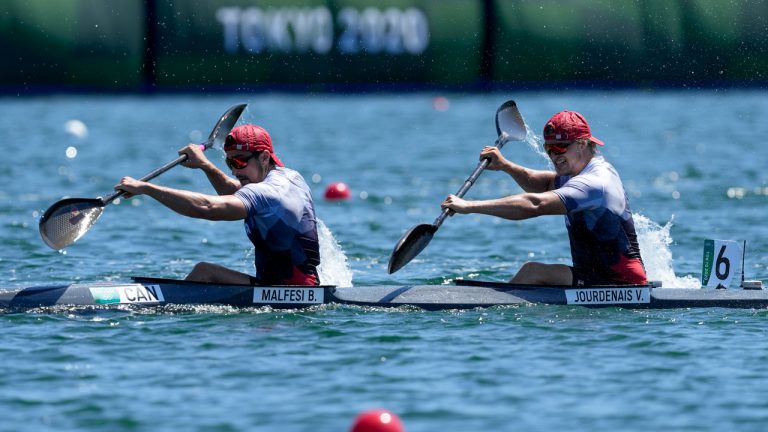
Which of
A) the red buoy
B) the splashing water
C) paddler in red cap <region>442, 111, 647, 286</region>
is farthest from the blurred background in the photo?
paddler in red cap <region>442, 111, 647, 286</region>

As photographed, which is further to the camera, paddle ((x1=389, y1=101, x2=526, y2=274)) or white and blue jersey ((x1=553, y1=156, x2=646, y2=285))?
paddle ((x1=389, y1=101, x2=526, y2=274))

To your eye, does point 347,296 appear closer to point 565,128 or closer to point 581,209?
point 581,209

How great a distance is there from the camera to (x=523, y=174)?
12.5m

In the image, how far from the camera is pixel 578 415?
8680 millimetres

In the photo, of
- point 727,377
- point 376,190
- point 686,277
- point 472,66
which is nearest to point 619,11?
point 472,66

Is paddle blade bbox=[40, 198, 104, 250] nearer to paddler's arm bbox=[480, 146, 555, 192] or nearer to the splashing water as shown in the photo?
paddler's arm bbox=[480, 146, 555, 192]

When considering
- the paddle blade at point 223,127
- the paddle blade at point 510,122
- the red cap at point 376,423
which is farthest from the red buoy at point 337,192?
the red cap at point 376,423

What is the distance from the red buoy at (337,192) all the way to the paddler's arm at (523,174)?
31.3 ft

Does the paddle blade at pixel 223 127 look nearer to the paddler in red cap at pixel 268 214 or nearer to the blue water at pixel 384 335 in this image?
the blue water at pixel 384 335

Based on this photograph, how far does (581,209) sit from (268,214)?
2419 millimetres

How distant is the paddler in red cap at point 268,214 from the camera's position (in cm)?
1162

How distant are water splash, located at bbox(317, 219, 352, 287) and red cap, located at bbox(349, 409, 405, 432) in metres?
5.68

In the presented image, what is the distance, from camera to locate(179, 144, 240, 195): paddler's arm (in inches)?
495

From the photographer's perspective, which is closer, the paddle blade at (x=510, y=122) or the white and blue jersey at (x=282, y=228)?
the white and blue jersey at (x=282, y=228)
